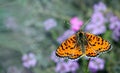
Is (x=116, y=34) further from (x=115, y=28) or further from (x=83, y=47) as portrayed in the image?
(x=83, y=47)

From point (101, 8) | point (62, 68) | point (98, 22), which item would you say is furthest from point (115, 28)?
point (62, 68)

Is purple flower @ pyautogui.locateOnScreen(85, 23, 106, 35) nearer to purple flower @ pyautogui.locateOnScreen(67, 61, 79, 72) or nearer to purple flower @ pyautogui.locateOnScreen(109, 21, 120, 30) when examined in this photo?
purple flower @ pyautogui.locateOnScreen(109, 21, 120, 30)

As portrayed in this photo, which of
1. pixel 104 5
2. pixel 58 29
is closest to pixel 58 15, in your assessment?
pixel 58 29

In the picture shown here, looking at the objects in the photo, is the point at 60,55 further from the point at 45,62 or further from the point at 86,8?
the point at 86,8

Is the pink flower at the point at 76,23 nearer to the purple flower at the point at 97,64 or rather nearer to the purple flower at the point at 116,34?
the purple flower at the point at 116,34

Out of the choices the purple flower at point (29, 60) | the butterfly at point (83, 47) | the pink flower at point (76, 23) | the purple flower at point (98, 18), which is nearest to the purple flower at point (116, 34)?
the purple flower at point (98, 18)

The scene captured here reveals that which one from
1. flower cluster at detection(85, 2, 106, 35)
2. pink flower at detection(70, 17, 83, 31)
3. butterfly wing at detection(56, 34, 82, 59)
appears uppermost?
butterfly wing at detection(56, 34, 82, 59)

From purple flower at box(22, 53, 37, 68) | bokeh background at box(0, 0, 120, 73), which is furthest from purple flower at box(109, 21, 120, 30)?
purple flower at box(22, 53, 37, 68)
